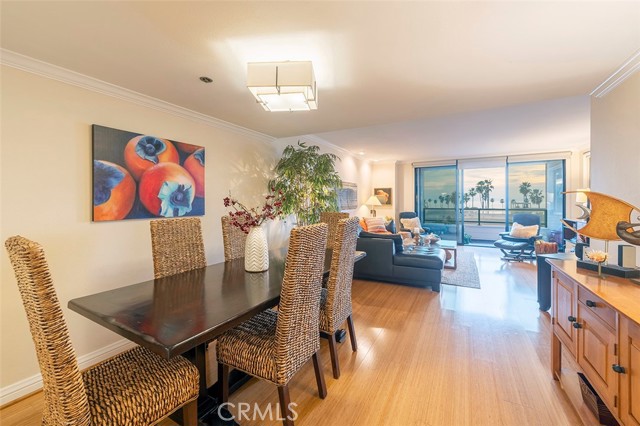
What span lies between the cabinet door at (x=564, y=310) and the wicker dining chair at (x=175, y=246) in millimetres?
2534

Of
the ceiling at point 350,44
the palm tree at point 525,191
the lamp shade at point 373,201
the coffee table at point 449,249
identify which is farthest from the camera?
the lamp shade at point 373,201

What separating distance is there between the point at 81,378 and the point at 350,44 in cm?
205

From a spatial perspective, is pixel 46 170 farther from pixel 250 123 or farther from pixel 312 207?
pixel 312 207

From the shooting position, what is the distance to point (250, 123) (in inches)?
127

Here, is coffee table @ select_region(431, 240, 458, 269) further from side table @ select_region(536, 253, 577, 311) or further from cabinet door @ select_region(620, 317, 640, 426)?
cabinet door @ select_region(620, 317, 640, 426)

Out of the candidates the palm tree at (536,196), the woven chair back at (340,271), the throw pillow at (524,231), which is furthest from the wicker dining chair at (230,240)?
the palm tree at (536,196)

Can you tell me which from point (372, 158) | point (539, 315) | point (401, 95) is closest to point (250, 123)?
point (401, 95)

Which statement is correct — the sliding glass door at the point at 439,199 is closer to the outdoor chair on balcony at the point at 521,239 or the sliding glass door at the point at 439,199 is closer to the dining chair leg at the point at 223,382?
the outdoor chair on balcony at the point at 521,239

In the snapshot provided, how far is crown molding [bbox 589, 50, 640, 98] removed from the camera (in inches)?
70.7

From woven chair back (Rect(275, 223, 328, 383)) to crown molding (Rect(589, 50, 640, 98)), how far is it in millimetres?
2338

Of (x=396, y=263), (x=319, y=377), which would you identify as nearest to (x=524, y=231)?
(x=396, y=263)

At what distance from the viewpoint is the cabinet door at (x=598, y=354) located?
1.22m

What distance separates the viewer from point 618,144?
2.11 metres

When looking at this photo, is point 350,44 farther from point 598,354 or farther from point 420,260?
point 420,260
